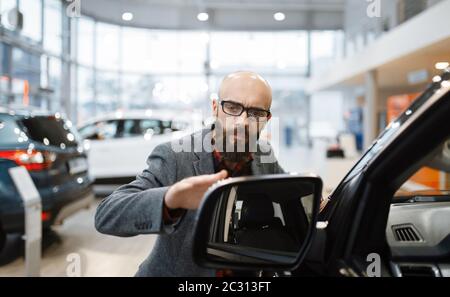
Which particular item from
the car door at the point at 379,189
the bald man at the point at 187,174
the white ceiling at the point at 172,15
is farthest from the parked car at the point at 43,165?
the car door at the point at 379,189

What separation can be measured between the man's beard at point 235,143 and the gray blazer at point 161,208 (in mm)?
36

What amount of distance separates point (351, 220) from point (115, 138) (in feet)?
16.7

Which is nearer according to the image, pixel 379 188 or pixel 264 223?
pixel 379 188

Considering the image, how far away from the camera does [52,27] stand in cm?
739

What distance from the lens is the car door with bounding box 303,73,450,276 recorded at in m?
0.67

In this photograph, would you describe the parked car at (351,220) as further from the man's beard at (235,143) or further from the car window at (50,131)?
the car window at (50,131)

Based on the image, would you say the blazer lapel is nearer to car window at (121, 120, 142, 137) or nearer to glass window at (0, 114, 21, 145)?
glass window at (0, 114, 21, 145)

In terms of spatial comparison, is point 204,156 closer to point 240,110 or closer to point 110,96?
point 240,110

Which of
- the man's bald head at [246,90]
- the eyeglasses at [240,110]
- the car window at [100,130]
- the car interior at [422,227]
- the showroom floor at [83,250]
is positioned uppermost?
the car window at [100,130]

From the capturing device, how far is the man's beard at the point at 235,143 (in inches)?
33.1

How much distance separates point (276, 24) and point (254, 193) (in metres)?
2.95

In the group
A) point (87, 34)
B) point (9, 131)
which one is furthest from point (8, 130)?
point (87, 34)

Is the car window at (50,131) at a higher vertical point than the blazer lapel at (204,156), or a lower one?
higher
